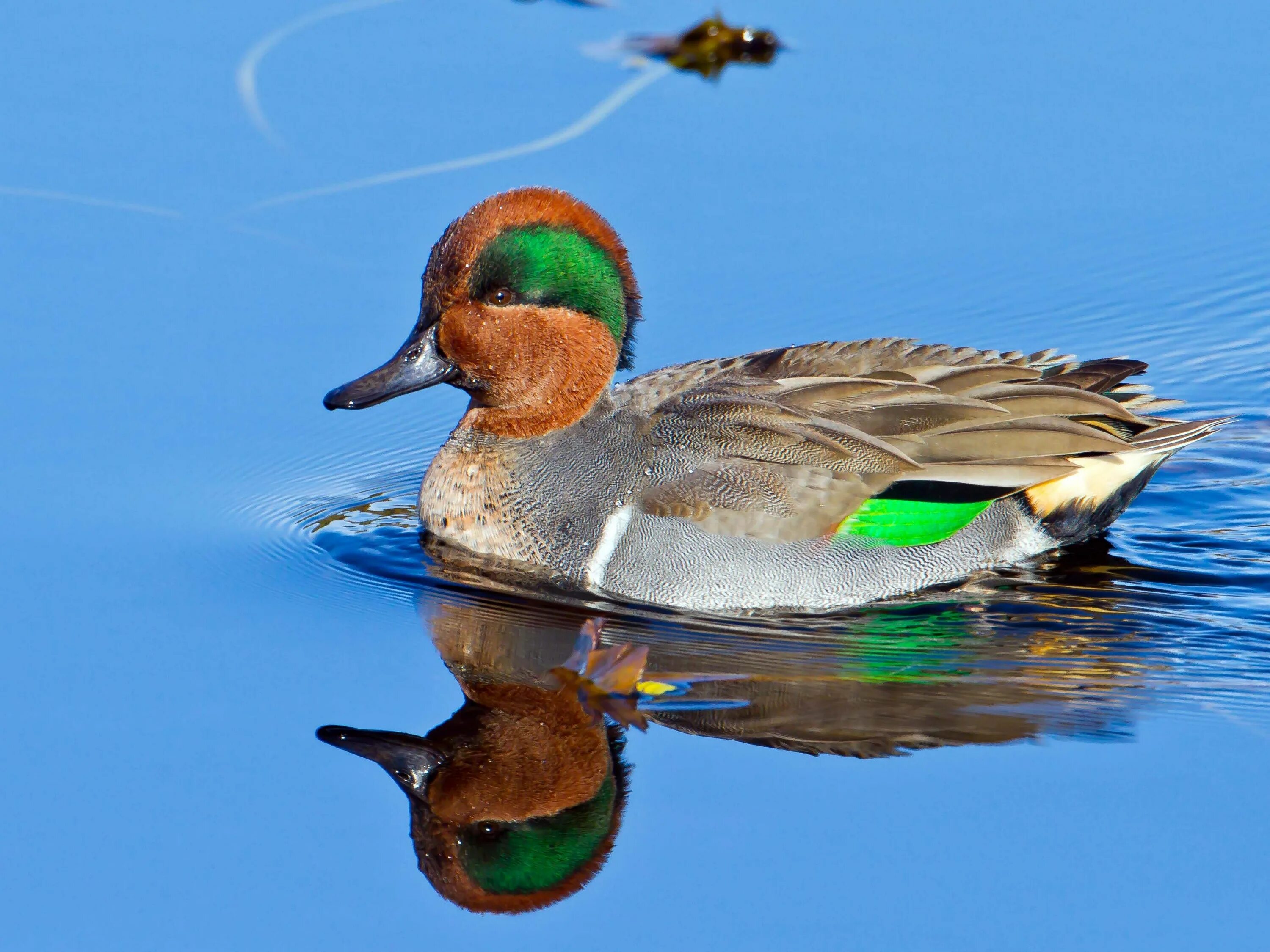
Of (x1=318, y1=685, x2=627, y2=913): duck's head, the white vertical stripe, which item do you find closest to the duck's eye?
the white vertical stripe

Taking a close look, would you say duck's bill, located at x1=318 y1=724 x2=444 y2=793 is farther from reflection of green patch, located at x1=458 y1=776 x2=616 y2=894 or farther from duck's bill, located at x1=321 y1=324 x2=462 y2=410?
duck's bill, located at x1=321 y1=324 x2=462 y2=410

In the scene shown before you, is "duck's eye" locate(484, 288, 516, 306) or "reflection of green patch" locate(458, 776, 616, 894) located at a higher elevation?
"duck's eye" locate(484, 288, 516, 306)

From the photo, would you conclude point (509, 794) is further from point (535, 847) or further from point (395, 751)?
point (395, 751)

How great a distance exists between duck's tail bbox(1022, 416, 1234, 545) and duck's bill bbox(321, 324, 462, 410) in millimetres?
2379

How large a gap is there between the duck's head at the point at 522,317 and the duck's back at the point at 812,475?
0.52ft

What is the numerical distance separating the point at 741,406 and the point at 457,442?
1239 millimetres

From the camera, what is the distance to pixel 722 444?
646cm

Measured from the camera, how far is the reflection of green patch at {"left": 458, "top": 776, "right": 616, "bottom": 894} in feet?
15.8

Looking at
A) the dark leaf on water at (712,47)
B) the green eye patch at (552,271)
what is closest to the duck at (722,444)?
the green eye patch at (552,271)

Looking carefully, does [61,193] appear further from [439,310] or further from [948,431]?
[948,431]

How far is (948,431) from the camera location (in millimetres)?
6535

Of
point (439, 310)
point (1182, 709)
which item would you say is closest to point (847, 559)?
point (1182, 709)

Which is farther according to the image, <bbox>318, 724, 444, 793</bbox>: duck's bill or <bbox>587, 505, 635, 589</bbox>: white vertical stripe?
<bbox>587, 505, 635, 589</bbox>: white vertical stripe

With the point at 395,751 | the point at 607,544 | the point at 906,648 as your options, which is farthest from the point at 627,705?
the point at 906,648
